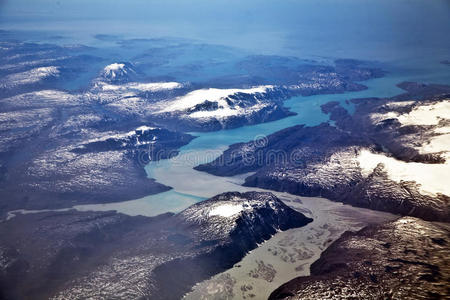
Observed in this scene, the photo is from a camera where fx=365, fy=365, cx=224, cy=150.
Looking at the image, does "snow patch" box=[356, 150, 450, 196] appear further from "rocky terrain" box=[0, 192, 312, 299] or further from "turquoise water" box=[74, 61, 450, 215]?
"turquoise water" box=[74, 61, 450, 215]

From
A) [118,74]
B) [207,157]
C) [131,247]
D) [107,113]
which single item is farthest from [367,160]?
[118,74]

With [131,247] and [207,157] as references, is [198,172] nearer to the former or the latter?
[207,157]

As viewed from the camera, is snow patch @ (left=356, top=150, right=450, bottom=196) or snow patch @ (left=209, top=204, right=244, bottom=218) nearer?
snow patch @ (left=209, top=204, right=244, bottom=218)

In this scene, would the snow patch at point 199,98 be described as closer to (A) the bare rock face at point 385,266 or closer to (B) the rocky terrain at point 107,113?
(B) the rocky terrain at point 107,113

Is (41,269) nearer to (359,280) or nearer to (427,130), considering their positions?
(359,280)

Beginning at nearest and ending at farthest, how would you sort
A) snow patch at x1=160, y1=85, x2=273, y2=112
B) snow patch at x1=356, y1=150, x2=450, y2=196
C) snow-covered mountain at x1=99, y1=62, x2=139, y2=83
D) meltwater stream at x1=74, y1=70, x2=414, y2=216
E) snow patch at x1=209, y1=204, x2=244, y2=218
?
1. snow patch at x1=209, y1=204, x2=244, y2=218
2. snow patch at x1=356, y1=150, x2=450, y2=196
3. meltwater stream at x1=74, y1=70, x2=414, y2=216
4. snow patch at x1=160, y1=85, x2=273, y2=112
5. snow-covered mountain at x1=99, y1=62, x2=139, y2=83

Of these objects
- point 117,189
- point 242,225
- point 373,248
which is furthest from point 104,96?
point 373,248

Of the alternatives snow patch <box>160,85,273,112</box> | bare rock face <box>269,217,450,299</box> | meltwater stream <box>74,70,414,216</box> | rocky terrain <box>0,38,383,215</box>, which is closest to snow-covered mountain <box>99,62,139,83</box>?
rocky terrain <box>0,38,383,215</box>
